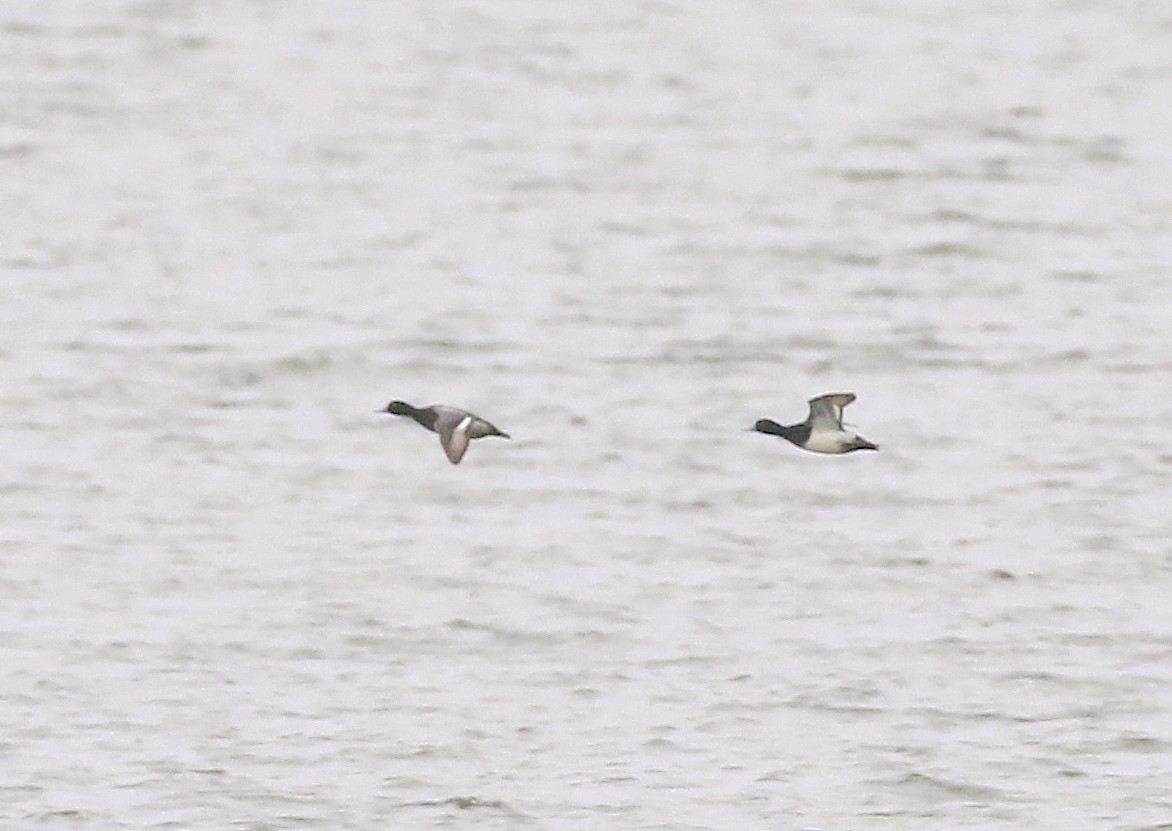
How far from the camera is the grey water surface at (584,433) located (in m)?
12.9

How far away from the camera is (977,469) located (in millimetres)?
17234

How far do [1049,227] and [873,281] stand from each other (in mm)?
2180

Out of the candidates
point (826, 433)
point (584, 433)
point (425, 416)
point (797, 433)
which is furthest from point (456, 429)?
point (584, 433)

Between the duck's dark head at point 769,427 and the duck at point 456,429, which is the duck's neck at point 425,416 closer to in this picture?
the duck at point 456,429

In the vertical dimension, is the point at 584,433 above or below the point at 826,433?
below

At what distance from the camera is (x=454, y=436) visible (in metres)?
12.2

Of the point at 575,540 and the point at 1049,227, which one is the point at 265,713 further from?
the point at 1049,227

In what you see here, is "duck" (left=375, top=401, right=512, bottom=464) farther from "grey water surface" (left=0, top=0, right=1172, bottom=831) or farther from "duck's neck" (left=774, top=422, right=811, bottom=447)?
"duck's neck" (left=774, top=422, right=811, bottom=447)

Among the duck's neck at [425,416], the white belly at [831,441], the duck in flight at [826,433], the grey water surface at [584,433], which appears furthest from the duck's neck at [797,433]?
the duck's neck at [425,416]

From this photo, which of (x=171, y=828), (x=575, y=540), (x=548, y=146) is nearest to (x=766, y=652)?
(x=575, y=540)

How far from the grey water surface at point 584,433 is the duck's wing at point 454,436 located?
4.25ft

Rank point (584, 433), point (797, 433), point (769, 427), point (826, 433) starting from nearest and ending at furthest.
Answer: point (826, 433) < point (797, 433) < point (769, 427) < point (584, 433)

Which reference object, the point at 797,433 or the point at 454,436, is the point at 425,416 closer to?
the point at 454,436

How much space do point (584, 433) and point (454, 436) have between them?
5769mm
